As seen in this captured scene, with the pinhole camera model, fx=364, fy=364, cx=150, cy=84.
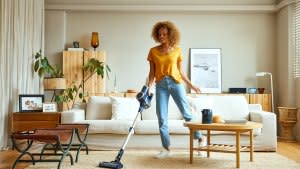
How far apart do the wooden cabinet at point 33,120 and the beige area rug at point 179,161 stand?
106 cm

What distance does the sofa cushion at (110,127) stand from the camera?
455cm

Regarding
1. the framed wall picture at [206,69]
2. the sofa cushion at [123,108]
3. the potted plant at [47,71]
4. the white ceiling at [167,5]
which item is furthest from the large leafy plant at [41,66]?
the framed wall picture at [206,69]

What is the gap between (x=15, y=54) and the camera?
5203mm

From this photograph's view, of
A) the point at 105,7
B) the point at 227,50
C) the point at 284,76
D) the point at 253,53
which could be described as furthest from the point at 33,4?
the point at 284,76

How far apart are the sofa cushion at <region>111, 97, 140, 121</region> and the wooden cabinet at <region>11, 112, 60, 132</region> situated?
0.84 meters

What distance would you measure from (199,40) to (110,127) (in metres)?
2.97

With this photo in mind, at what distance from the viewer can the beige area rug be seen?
356cm

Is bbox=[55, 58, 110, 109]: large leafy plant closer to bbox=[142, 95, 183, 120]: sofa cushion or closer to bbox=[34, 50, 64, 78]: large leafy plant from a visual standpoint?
bbox=[34, 50, 64, 78]: large leafy plant

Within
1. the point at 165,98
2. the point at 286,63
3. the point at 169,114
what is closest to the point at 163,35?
the point at 165,98

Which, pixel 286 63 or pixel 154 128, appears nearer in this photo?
pixel 154 128

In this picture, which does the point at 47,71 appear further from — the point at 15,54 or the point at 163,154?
the point at 163,154

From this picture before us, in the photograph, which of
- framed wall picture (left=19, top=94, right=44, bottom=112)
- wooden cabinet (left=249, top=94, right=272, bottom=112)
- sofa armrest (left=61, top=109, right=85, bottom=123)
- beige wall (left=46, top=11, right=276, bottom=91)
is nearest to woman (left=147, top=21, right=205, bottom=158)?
sofa armrest (left=61, top=109, right=85, bottom=123)

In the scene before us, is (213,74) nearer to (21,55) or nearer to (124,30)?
(124,30)

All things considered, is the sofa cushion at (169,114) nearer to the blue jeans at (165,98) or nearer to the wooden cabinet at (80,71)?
the blue jeans at (165,98)
